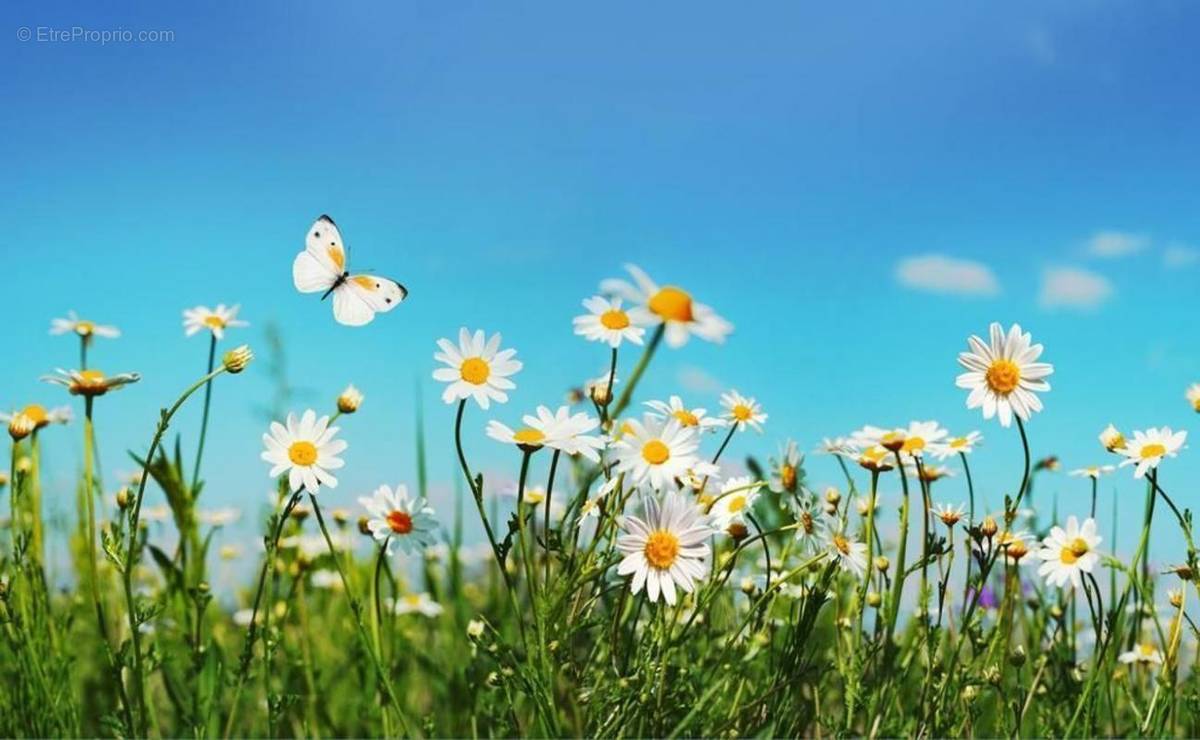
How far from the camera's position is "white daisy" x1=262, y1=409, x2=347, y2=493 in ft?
6.18

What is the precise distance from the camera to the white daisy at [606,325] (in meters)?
1.78

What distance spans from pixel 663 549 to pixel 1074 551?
35.7 inches

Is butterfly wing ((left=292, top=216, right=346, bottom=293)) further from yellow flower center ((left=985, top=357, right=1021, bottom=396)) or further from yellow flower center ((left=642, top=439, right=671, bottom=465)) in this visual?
yellow flower center ((left=985, top=357, right=1021, bottom=396))

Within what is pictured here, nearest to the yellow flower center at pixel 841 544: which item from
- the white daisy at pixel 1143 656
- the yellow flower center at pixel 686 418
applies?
the yellow flower center at pixel 686 418

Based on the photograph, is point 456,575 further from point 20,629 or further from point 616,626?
point 616,626

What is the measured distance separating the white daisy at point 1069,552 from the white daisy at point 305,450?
1283 millimetres

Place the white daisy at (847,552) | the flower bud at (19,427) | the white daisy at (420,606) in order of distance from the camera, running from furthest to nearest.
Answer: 1. the white daisy at (420,606)
2. the flower bud at (19,427)
3. the white daisy at (847,552)

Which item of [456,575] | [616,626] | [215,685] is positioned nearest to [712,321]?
[616,626]

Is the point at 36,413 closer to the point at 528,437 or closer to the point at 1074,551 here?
the point at 528,437

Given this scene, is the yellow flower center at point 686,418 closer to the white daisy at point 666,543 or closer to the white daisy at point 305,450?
the white daisy at point 666,543

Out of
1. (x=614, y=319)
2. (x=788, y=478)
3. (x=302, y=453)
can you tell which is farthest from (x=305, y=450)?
(x=788, y=478)

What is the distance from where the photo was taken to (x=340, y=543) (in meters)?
3.54

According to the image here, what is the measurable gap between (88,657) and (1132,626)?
10.7ft

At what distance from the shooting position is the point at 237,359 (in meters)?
1.96
